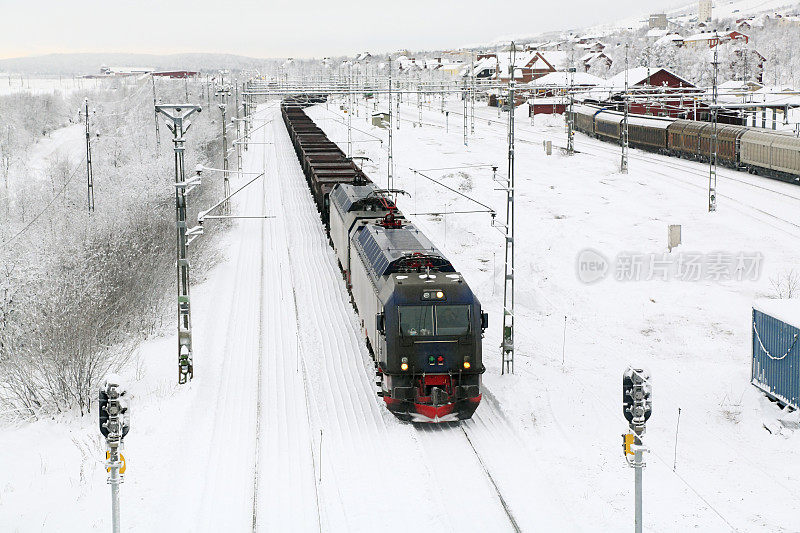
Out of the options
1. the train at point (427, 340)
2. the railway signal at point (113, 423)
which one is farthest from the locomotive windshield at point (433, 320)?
the railway signal at point (113, 423)

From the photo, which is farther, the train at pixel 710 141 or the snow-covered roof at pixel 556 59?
the snow-covered roof at pixel 556 59

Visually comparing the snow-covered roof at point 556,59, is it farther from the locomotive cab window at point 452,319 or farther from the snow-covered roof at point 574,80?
the locomotive cab window at point 452,319

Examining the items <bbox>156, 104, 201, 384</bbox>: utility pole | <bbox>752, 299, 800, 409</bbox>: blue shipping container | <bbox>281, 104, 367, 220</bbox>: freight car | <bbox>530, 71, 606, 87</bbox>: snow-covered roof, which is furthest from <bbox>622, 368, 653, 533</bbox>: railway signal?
<bbox>530, 71, 606, 87</bbox>: snow-covered roof

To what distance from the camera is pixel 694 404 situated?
20.5 metres

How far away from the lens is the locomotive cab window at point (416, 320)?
62.4ft

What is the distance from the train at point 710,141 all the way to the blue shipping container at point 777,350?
105 feet

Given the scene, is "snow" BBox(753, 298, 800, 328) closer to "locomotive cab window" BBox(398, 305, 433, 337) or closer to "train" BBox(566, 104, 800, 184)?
"locomotive cab window" BBox(398, 305, 433, 337)

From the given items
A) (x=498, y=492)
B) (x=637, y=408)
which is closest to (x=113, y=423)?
(x=498, y=492)

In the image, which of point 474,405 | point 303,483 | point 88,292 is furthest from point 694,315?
point 88,292

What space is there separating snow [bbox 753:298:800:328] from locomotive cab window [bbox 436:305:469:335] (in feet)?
23.9

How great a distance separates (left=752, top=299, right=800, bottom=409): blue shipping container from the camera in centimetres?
→ 1884

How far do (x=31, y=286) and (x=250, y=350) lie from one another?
327 inches

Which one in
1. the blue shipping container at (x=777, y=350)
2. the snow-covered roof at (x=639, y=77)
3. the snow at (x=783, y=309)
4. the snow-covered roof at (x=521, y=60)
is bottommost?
the blue shipping container at (x=777, y=350)

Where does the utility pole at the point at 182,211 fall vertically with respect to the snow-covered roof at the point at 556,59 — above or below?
below
